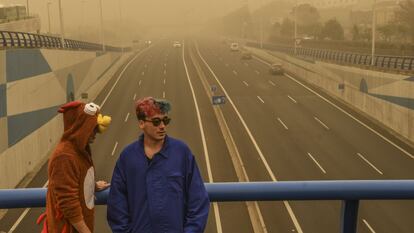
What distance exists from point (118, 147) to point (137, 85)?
27.3 metres

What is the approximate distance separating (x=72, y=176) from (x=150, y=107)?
818 mm

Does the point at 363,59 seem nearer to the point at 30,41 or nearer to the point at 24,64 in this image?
the point at 30,41

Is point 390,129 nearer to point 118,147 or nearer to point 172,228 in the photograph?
point 118,147

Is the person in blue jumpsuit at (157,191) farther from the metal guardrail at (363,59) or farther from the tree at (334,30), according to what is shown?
the tree at (334,30)

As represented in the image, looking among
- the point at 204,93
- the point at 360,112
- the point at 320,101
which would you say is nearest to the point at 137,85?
the point at 204,93

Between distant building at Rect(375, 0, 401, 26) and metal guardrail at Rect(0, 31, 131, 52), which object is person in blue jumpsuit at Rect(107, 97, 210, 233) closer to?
metal guardrail at Rect(0, 31, 131, 52)

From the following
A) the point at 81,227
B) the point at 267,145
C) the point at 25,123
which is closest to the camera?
the point at 81,227

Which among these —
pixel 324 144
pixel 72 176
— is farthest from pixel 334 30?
pixel 72 176

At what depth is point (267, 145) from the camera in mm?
39812

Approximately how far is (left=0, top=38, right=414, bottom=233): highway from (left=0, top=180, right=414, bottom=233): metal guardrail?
16.0 m

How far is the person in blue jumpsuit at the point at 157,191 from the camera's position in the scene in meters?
3.65

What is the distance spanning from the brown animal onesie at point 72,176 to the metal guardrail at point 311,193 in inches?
6.1

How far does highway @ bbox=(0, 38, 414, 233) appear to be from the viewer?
2519 cm

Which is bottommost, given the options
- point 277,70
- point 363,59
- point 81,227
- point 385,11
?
point 277,70
